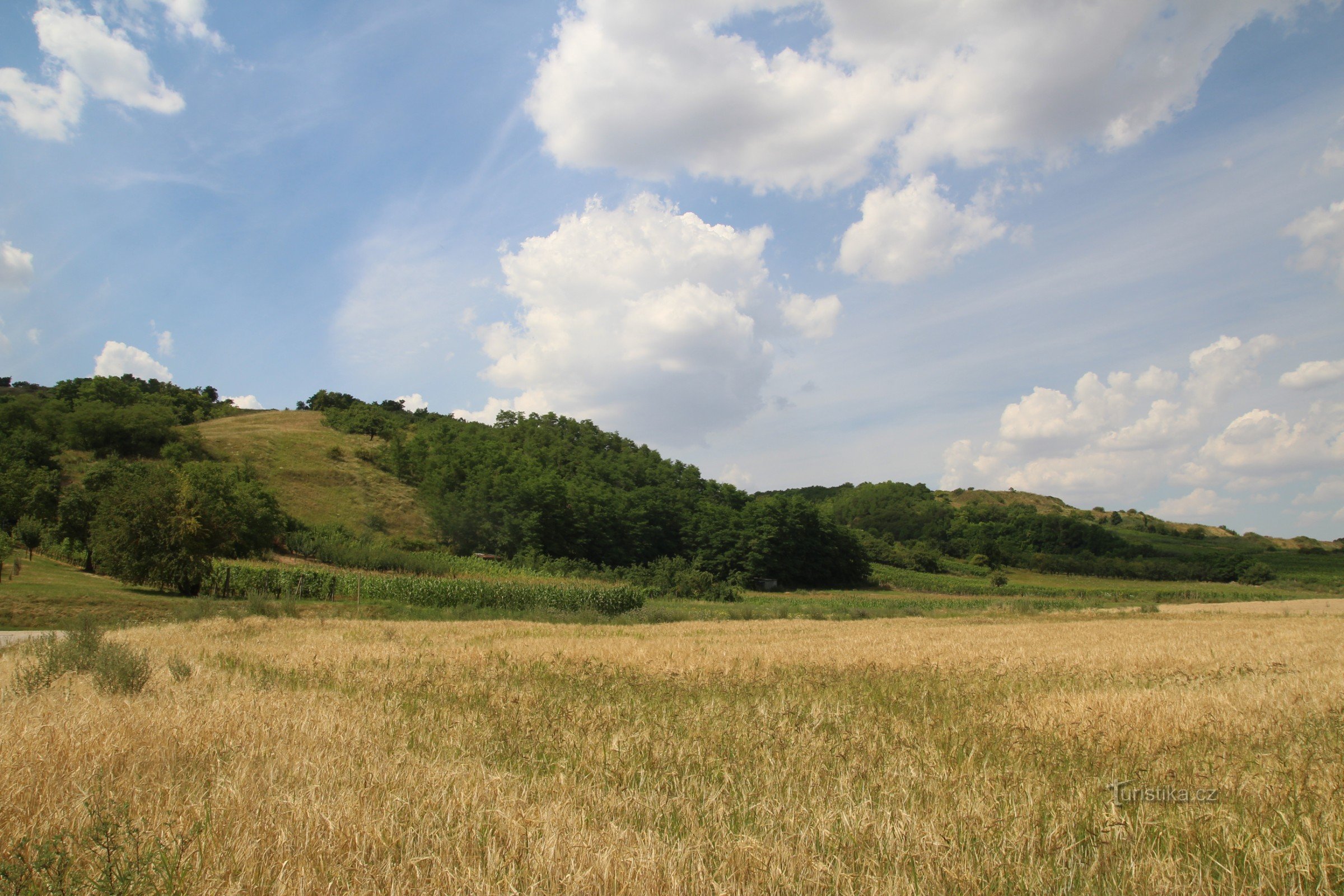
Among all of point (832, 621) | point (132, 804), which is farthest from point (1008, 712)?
point (832, 621)

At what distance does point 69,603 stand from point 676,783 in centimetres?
3719

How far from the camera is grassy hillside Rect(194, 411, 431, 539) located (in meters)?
96.7

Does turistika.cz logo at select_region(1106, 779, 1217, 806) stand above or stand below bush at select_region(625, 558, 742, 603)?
above

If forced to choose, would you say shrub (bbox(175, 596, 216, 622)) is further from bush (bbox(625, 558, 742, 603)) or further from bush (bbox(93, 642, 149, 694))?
bush (bbox(625, 558, 742, 603))

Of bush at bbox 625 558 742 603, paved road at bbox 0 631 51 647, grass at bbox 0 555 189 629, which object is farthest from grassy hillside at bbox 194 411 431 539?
paved road at bbox 0 631 51 647

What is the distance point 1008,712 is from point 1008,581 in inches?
4186

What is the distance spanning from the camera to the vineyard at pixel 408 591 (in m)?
44.4

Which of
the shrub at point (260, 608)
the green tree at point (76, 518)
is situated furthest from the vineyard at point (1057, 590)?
the green tree at point (76, 518)

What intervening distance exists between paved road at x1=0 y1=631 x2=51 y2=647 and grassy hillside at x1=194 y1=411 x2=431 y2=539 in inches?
2795

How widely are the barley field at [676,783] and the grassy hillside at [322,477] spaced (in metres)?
92.2

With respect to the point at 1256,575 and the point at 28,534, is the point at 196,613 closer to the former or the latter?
the point at 28,534

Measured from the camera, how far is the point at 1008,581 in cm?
10244

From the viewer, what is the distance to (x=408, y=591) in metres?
45.6

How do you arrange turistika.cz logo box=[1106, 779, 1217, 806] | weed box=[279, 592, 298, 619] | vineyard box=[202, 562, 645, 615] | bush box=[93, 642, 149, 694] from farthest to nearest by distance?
vineyard box=[202, 562, 645, 615] < weed box=[279, 592, 298, 619] < bush box=[93, 642, 149, 694] < turistika.cz logo box=[1106, 779, 1217, 806]
